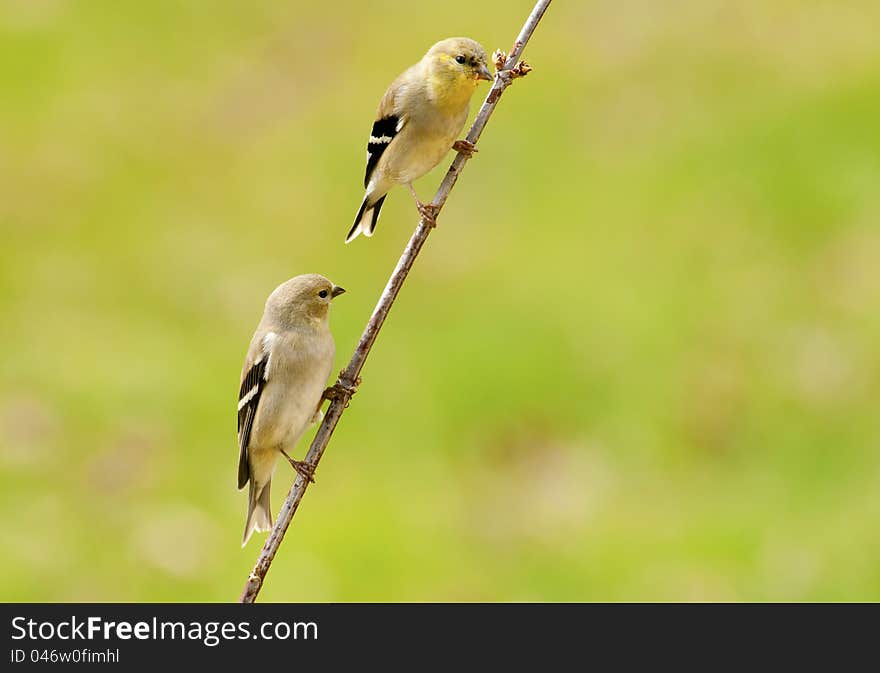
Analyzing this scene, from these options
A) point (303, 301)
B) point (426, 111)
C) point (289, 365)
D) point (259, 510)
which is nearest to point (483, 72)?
point (426, 111)

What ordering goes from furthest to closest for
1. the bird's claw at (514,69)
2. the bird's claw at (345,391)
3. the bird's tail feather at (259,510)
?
the bird's tail feather at (259,510) → the bird's claw at (345,391) → the bird's claw at (514,69)

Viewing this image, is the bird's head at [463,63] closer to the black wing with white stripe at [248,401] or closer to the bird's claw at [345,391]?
the black wing with white stripe at [248,401]

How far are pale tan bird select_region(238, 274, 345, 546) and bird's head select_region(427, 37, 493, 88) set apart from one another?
96cm

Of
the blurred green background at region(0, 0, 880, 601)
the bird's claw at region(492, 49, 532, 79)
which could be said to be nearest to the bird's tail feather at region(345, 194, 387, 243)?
the bird's claw at region(492, 49, 532, 79)

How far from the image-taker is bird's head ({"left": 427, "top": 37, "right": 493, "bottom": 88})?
4.85 m

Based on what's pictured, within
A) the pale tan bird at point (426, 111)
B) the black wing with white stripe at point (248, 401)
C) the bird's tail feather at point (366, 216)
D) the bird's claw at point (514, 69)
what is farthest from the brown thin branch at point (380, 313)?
the bird's tail feather at point (366, 216)

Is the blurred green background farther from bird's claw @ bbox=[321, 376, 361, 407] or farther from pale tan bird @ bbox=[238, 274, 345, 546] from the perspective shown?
bird's claw @ bbox=[321, 376, 361, 407]

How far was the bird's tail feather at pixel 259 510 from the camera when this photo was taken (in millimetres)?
4918

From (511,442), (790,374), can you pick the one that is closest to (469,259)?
(511,442)

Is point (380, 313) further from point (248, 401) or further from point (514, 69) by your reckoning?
point (248, 401)

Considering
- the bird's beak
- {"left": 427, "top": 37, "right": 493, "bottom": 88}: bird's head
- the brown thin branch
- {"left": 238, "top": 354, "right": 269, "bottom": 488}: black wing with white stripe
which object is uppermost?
{"left": 427, "top": 37, "right": 493, "bottom": 88}: bird's head

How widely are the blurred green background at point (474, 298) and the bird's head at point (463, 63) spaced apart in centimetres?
329

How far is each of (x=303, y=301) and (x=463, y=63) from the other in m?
1.12

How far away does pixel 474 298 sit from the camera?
35.0ft
